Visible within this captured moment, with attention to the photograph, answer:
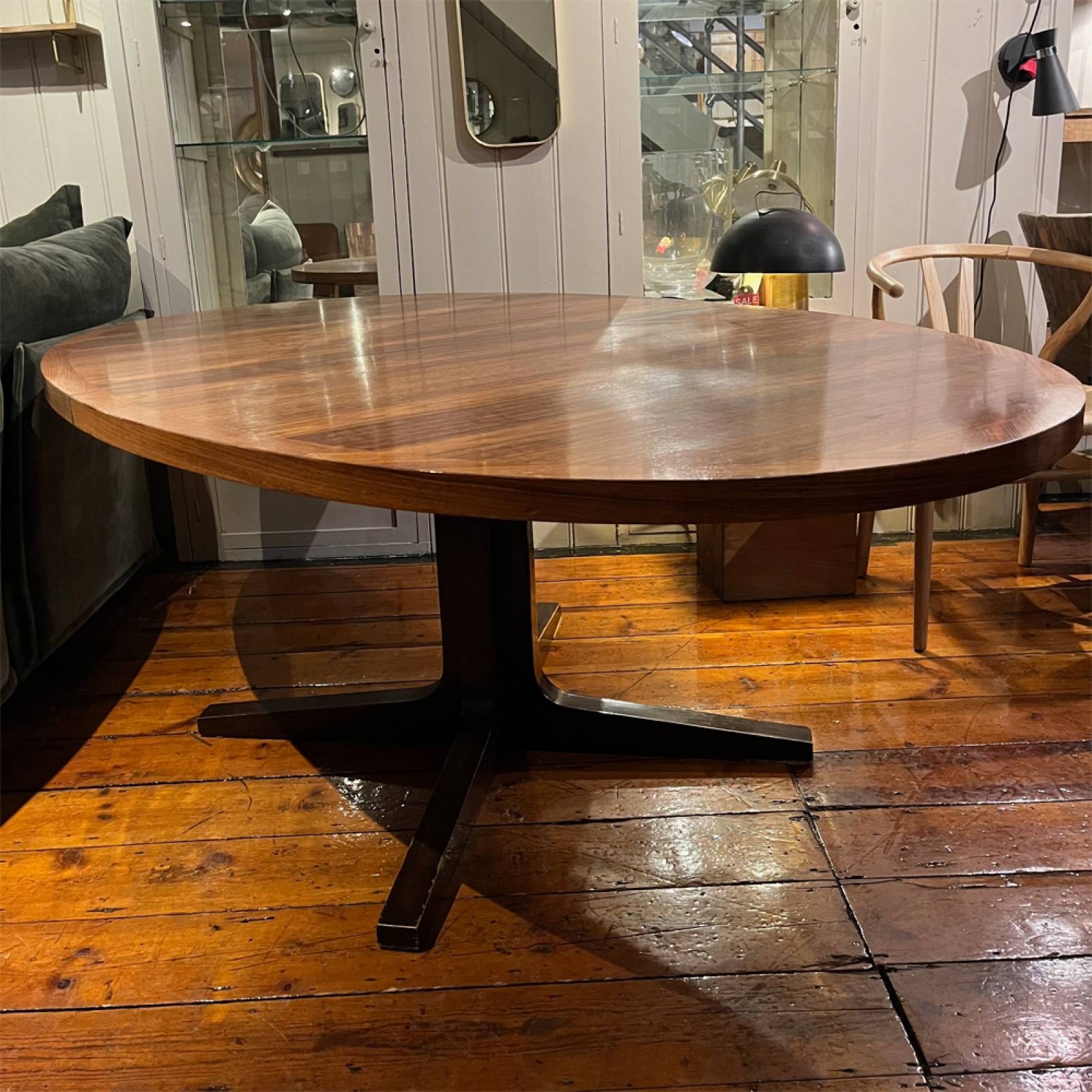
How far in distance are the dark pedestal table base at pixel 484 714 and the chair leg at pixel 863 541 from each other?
0.83 meters

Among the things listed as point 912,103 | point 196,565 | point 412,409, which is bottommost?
point 196,565

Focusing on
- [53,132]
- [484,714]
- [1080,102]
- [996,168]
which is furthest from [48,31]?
[1080,102]

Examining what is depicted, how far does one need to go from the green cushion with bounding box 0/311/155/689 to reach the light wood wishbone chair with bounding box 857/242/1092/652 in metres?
1.64

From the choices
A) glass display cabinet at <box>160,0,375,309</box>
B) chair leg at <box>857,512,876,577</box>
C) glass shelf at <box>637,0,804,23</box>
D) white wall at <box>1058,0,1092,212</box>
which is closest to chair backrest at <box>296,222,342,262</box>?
glass display cabinet at <box>160,0,375,309</box>

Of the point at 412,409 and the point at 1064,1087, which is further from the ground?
the point at 412,409

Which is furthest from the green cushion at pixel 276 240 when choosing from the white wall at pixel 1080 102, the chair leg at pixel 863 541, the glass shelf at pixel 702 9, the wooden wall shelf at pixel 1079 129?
the white wall at pixel 1080 102

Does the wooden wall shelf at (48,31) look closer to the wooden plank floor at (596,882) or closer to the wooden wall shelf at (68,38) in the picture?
the wooden wall shelf at (68,38)

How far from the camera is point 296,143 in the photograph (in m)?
2.62

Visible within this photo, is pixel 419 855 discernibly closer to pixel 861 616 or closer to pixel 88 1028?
pixel 88 1028

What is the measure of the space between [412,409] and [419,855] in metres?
0.68

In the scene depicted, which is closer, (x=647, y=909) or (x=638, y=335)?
(x=647, y=909)

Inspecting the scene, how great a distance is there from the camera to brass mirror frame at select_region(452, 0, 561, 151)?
8.21 feet

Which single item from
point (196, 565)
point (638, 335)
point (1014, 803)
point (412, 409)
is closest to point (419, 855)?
point (412, 409)

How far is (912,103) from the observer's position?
102 inches
